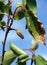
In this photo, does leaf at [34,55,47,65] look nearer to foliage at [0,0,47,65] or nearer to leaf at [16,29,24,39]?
foliage at [0,0,47,65]

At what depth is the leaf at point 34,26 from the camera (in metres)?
1.40

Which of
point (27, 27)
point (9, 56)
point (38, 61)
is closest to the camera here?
point (27, 27)

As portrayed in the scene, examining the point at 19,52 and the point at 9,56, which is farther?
the point at 9,56

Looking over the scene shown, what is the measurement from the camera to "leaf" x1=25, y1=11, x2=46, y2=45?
140 cm

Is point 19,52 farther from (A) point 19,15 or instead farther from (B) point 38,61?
(A) point 19,15

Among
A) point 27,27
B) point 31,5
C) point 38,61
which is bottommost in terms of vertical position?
point 38,61

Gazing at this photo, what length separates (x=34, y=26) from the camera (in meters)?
1.45

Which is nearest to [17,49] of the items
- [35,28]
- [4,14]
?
[35,28]

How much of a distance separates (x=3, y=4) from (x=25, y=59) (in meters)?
0.42

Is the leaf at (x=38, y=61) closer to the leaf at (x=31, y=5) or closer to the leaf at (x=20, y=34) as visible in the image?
the leaf at (x=20, y=34)

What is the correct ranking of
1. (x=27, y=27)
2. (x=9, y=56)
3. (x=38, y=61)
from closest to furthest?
(x=27, y=27) < (x=38, y=61) < (x=9, y=56)

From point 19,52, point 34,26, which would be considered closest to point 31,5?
point 34,26

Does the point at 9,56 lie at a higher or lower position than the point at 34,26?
lower

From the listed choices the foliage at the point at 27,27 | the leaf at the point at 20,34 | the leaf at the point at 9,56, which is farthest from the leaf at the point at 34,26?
the leaf at the point at 9,56
